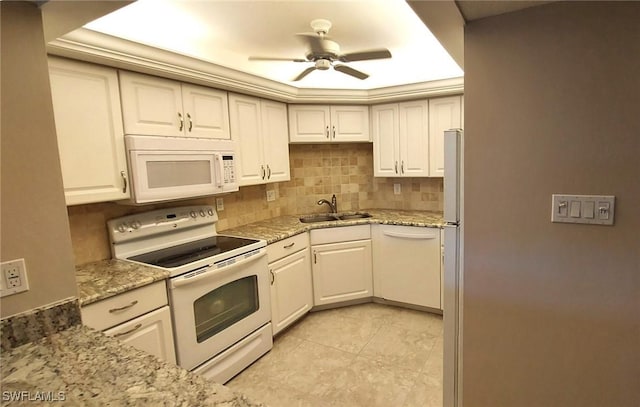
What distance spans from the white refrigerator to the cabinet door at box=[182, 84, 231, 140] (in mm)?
1616

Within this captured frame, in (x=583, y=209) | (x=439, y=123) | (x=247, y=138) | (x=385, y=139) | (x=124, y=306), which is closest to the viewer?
(x=583, y=209)

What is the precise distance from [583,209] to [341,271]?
217 centimetres

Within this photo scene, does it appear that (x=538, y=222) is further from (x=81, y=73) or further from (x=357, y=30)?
(x=81, y=73)

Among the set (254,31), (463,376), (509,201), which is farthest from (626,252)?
(254,31)

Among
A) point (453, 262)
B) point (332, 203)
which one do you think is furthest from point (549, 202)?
point (332, 203)

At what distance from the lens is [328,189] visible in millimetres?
3695

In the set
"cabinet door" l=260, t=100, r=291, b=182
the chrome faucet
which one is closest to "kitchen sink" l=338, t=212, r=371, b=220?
the chrome faucet

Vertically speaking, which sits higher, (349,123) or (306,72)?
(306,72)

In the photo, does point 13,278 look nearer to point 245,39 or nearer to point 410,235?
point 245,39

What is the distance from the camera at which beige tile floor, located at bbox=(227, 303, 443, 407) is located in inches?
80.0

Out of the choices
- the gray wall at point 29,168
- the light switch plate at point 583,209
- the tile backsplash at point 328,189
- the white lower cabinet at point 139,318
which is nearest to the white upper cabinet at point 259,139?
the tile backsplash at point 328,189

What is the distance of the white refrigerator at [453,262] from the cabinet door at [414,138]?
1570mm

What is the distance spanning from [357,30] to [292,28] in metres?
0.42

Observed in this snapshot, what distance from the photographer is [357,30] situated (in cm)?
219
